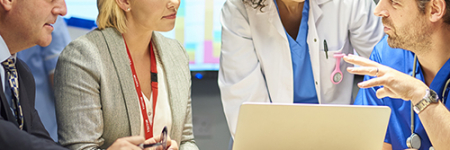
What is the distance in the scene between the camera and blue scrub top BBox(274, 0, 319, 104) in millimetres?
1958

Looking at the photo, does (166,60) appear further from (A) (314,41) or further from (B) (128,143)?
(A) (314,41)

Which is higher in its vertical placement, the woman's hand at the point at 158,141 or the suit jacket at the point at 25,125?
the suit jacket at the point at 25,125

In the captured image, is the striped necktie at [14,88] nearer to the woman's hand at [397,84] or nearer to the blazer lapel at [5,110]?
the blazer lapel at [5,110]

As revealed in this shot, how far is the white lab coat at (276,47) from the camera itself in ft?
6.34

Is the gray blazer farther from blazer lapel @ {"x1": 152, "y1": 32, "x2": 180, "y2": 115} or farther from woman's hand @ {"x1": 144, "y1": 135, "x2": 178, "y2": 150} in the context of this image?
woman's hand @ {"x1": 144, "y1": 135, "x2": 178, "y2": 150}

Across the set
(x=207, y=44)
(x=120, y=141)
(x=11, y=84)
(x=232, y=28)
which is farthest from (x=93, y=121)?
(x=207, y=44)

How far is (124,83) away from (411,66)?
1.15 meters

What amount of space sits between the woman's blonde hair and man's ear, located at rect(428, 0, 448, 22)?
121 centimetres

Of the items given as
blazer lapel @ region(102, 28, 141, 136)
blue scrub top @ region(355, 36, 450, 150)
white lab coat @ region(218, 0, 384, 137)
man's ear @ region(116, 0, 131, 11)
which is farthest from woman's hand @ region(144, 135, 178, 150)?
blue scrub top @ region(355, 36, 450, 150)

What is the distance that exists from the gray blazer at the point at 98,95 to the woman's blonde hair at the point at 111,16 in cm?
A: 3

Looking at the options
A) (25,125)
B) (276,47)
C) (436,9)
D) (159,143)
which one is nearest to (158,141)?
(159,143)

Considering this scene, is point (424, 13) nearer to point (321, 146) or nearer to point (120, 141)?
point (321, 146)

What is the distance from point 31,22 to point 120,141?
0.49m

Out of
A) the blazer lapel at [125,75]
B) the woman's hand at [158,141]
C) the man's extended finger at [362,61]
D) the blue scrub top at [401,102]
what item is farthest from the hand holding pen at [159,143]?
the blue scrub top at [401,102]
